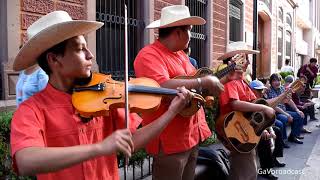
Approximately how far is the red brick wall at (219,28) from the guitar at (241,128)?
558 cm

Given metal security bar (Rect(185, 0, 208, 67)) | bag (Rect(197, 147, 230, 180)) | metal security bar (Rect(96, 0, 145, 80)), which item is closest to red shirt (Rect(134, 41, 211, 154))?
bag (Rect(197, 147, 230, 180))

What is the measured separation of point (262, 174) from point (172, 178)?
289cm

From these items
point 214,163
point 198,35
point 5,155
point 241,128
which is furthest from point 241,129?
point 198,35

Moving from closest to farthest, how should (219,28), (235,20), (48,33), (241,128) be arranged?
(48,33) → (241,128) → (219,28) → (235,20)

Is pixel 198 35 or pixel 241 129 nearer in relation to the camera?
pixel 241 129

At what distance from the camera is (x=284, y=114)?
7488mm

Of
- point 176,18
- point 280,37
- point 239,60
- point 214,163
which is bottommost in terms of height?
point 214,163

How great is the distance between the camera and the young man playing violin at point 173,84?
2.92 metres

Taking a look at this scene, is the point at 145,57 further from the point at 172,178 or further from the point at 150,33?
the point at 150,33

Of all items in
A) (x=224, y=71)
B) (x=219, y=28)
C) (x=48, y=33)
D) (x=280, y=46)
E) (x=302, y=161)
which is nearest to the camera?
(x=48, y=33)

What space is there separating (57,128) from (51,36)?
1.25 ft

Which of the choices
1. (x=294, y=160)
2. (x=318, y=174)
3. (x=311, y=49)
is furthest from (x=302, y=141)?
(x=311, y=49)

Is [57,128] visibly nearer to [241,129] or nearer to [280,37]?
[241,129]

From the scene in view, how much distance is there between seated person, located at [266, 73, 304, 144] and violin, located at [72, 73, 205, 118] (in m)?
5.49
